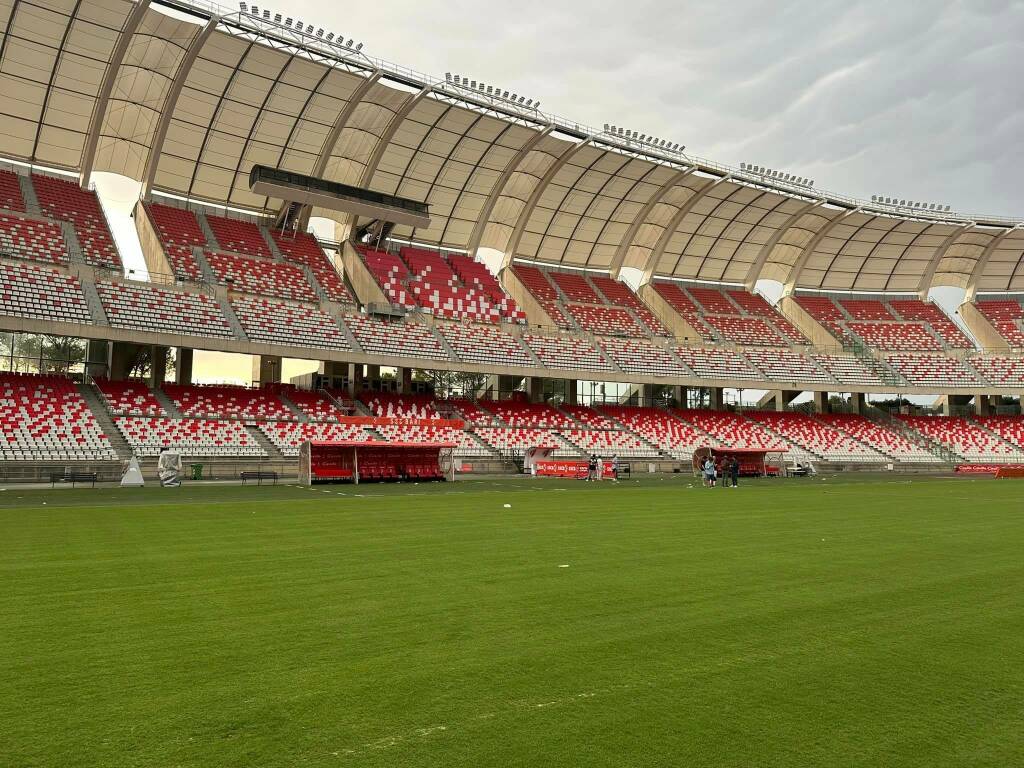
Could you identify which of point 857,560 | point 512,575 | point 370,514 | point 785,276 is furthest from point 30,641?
point 785,276

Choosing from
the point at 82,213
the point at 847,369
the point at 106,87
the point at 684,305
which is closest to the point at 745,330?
the point at 684,305

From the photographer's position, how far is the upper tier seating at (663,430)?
4806cm

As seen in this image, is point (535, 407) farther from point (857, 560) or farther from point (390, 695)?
point (390, 695)

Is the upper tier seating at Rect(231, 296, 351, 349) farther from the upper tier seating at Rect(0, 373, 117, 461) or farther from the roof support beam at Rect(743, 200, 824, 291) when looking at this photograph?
the roof support beam at Rect(743, 200, 824, 291)

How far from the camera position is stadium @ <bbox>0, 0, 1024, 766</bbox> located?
4406mm

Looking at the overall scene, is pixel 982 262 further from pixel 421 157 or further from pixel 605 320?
pixel 421 157

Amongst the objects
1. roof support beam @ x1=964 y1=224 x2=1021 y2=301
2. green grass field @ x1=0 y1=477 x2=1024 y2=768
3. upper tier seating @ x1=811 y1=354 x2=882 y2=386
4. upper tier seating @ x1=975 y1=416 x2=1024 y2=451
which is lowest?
green grass field @ x1=0 y1=477 x2=1024 y2=768

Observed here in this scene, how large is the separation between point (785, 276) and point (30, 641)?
220 ft

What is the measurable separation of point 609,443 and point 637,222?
61.8 ft

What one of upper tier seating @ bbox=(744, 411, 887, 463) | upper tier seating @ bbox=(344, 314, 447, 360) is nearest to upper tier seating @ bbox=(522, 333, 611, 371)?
upper tier seating @ bbox=(344, 314, 447, 360)

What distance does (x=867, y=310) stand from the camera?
2625 inches

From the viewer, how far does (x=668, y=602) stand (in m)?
7.20

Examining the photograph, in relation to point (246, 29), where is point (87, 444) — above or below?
below

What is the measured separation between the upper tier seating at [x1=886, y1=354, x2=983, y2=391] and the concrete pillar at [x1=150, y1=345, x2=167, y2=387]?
5464 cm
